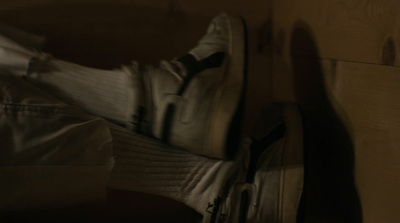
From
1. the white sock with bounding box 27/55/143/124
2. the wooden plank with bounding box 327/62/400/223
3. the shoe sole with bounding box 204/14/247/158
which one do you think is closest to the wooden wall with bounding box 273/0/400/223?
the wooden plank with bounding box 327/62/400/223

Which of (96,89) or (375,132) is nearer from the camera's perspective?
(375,132)

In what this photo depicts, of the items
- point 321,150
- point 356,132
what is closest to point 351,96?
point 356,132

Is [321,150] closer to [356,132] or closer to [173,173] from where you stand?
[356,132]

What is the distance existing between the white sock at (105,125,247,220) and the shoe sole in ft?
0.16

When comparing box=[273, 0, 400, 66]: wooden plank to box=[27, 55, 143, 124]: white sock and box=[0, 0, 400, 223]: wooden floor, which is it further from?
box=[27, 55, 143, 124]: white sock

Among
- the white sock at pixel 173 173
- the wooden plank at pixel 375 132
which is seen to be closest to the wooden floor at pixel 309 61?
the wooden plank at pixel 375 132

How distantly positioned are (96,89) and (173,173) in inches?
7.5

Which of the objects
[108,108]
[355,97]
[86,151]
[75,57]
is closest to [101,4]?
[75,57]

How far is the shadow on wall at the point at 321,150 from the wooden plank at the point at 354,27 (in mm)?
34

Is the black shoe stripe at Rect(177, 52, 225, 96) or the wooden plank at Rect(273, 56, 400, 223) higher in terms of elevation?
the black shoe stripe at Rect(177, 52, 225, 96)

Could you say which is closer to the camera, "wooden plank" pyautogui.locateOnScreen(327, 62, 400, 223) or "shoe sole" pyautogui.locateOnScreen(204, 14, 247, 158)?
"wooden plank" pyautogui.locateOnScreen(327, 62, 400, 223)

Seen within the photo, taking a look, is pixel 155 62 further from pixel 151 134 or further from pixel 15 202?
pixel 15 202

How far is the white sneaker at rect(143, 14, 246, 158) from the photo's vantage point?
1.83 ft

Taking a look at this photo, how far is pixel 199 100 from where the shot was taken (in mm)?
568
